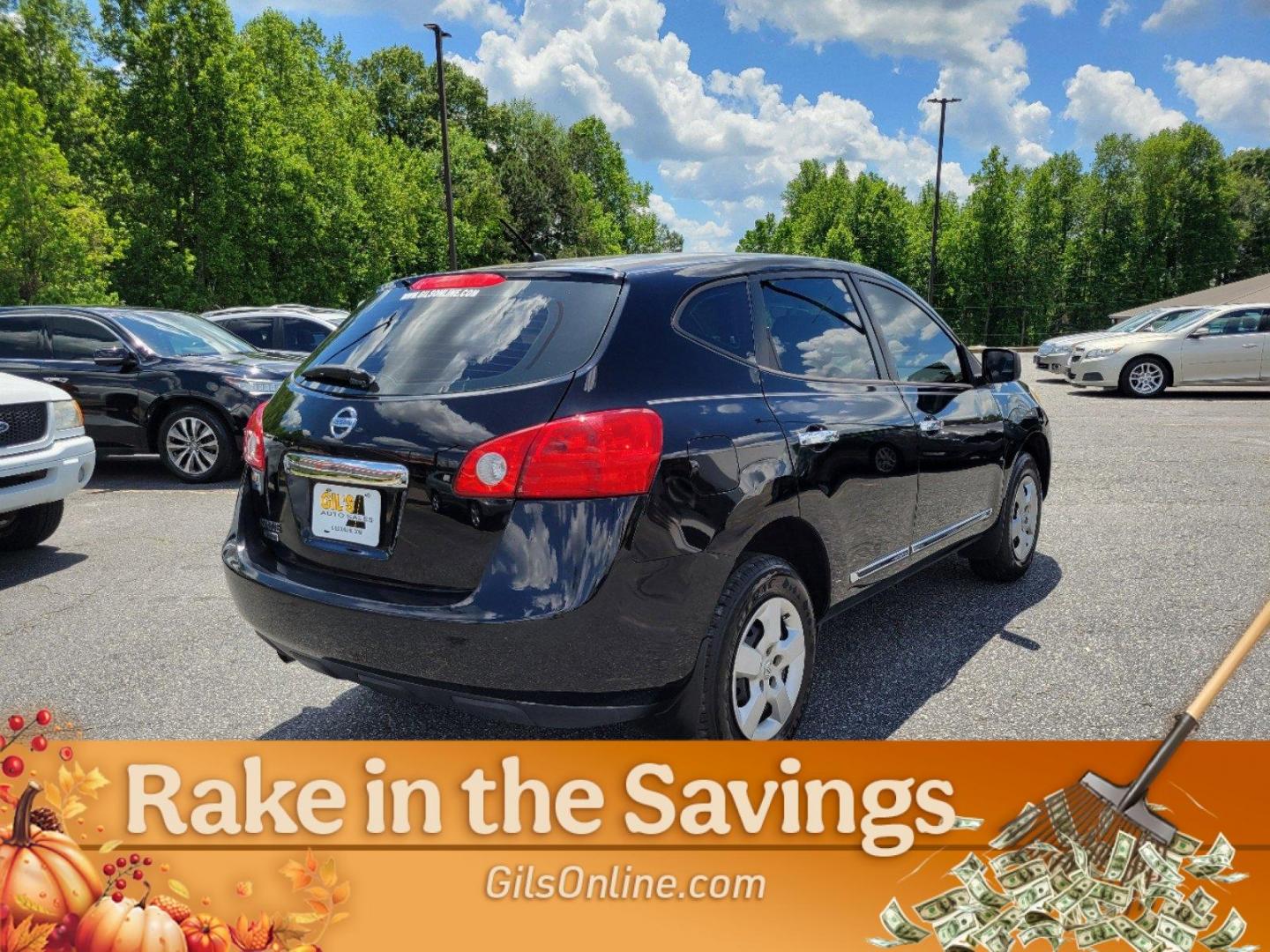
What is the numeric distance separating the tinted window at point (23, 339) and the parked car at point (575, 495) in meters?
7.11

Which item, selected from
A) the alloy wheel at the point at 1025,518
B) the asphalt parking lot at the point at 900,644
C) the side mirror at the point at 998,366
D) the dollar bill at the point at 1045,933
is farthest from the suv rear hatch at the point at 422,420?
the alloy wheel at the point at 1025,518

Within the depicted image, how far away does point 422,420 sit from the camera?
253cm

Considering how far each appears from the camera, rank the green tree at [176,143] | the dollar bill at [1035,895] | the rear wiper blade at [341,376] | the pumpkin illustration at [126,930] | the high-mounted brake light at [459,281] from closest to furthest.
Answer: the pumpkin illustration at [126,930] < the dollar bill at [1035,895] < the rear wiper blade at [341,376] < the high-mounted brake light at [459,281] < the green tree at [176,143]

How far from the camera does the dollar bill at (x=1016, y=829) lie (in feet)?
7.57

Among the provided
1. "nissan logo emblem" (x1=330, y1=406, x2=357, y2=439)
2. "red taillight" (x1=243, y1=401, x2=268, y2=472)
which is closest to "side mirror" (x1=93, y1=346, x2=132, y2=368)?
"red taillight" (x1=243, y1=401, x2=268, y2=472)

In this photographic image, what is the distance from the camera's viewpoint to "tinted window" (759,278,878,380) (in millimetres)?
3203

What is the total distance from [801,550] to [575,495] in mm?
1083

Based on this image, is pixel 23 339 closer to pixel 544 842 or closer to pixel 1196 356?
pixel 544 842

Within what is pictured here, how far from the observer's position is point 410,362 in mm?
2752

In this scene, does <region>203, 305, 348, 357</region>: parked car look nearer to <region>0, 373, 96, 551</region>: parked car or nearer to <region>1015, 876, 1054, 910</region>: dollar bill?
<region>0, 373, 96, 551</region>: parked car

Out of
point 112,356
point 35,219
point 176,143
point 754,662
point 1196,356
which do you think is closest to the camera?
point 754,662

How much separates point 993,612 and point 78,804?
3810 mm

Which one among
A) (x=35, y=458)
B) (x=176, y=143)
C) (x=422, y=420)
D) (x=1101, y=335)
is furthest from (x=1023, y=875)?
(x=176, y=143)

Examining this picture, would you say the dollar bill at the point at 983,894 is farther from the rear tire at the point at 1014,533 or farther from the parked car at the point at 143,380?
the parked car at the point at 143,380
